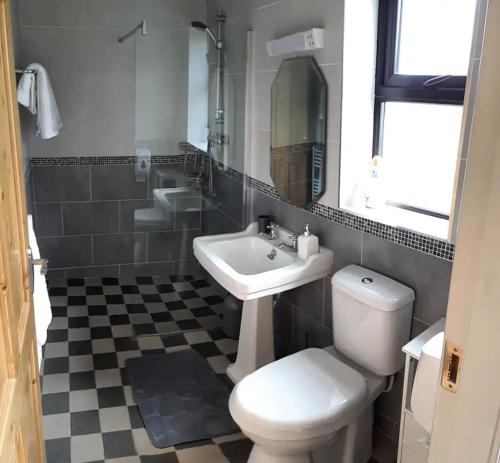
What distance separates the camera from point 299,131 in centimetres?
271

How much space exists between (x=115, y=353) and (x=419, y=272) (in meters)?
1.83

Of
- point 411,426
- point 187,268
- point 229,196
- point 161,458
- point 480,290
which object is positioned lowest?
point 161,458

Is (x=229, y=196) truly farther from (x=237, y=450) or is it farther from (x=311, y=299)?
(x=237, y=450)

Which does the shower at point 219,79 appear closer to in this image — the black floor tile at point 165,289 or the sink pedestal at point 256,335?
the black floor tile at point 165,289

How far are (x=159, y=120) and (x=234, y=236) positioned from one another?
137 centimetres

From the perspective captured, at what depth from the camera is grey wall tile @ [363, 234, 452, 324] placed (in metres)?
2.03

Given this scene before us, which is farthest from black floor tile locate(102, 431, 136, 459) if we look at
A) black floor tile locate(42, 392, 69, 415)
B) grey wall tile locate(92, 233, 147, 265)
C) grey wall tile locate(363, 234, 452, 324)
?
grey wall tile locate(92, 233, 147, 265)

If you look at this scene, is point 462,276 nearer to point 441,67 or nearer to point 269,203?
point 441,67

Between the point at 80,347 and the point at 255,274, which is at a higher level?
the point at 255,274

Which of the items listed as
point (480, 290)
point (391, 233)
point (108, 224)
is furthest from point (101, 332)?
point (480, 290)

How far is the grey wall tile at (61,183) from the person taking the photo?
396 cm

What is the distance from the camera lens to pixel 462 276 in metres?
0.95

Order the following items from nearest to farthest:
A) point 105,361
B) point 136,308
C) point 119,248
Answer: point 105,361, point 136,308, point 119,248

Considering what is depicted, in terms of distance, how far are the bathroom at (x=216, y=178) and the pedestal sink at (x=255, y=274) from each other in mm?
20
